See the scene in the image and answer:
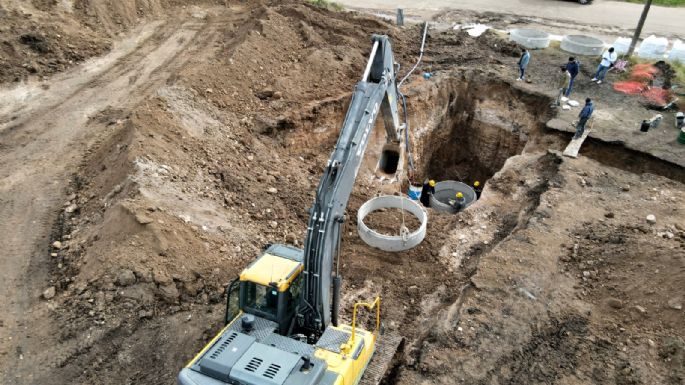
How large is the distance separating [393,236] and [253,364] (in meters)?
5.90

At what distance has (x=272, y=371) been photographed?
600 cm

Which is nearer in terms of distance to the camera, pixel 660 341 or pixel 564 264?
pixel 660 341

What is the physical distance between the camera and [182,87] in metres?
13.7

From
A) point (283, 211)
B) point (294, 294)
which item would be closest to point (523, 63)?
point (283, 211)

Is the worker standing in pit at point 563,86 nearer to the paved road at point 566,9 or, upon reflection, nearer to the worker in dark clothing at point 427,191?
the worker in dark clothing at point 427,191

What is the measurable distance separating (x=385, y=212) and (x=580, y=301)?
480 cm

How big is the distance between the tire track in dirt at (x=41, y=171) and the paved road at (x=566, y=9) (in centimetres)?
1167

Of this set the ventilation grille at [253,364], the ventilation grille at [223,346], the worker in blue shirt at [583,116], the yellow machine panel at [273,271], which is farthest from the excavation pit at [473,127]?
the ventilation grille at [253,364]

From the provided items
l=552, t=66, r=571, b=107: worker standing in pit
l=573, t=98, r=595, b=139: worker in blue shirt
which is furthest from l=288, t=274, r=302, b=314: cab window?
l=552, t=66, r=571, b=107: worker standing in pit

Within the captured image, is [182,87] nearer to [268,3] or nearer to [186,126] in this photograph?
[186,126]

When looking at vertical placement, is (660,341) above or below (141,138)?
below

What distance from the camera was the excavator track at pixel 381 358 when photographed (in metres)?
7.71

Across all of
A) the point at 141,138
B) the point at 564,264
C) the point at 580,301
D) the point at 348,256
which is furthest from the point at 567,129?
the point at 141,138

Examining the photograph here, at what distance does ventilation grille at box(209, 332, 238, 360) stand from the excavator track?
2.16m
